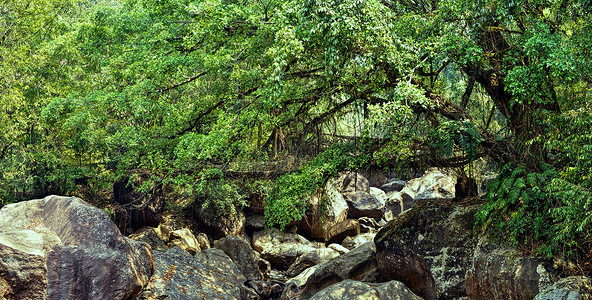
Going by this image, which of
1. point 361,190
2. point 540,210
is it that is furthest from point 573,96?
point 361,190

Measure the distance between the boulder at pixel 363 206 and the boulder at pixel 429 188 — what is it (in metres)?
2.96

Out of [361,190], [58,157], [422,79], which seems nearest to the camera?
[422,79]

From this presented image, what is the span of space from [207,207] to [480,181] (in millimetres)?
13439

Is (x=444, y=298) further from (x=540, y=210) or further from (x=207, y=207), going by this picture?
(x=207, y=207)

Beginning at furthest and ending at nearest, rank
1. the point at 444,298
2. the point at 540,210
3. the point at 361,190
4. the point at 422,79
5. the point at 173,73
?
the point at 361,190 < the point at 173,73 < the point at 422,79 < the point at 444,298 < the point at 540,210

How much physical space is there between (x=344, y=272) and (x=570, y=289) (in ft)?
21.7

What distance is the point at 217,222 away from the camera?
72.2 feet

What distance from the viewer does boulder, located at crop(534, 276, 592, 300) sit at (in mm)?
6771

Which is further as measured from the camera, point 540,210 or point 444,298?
point 444,298

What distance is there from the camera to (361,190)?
29.4 meters

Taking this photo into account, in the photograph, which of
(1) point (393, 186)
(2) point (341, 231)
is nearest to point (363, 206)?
(2) point (341, 231)

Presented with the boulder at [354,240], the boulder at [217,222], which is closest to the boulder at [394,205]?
the boulder at [354,240]

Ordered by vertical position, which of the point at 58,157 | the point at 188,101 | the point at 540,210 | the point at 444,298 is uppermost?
the point at 188,101

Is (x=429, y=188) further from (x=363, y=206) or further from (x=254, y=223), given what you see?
(x=254, y=223)
